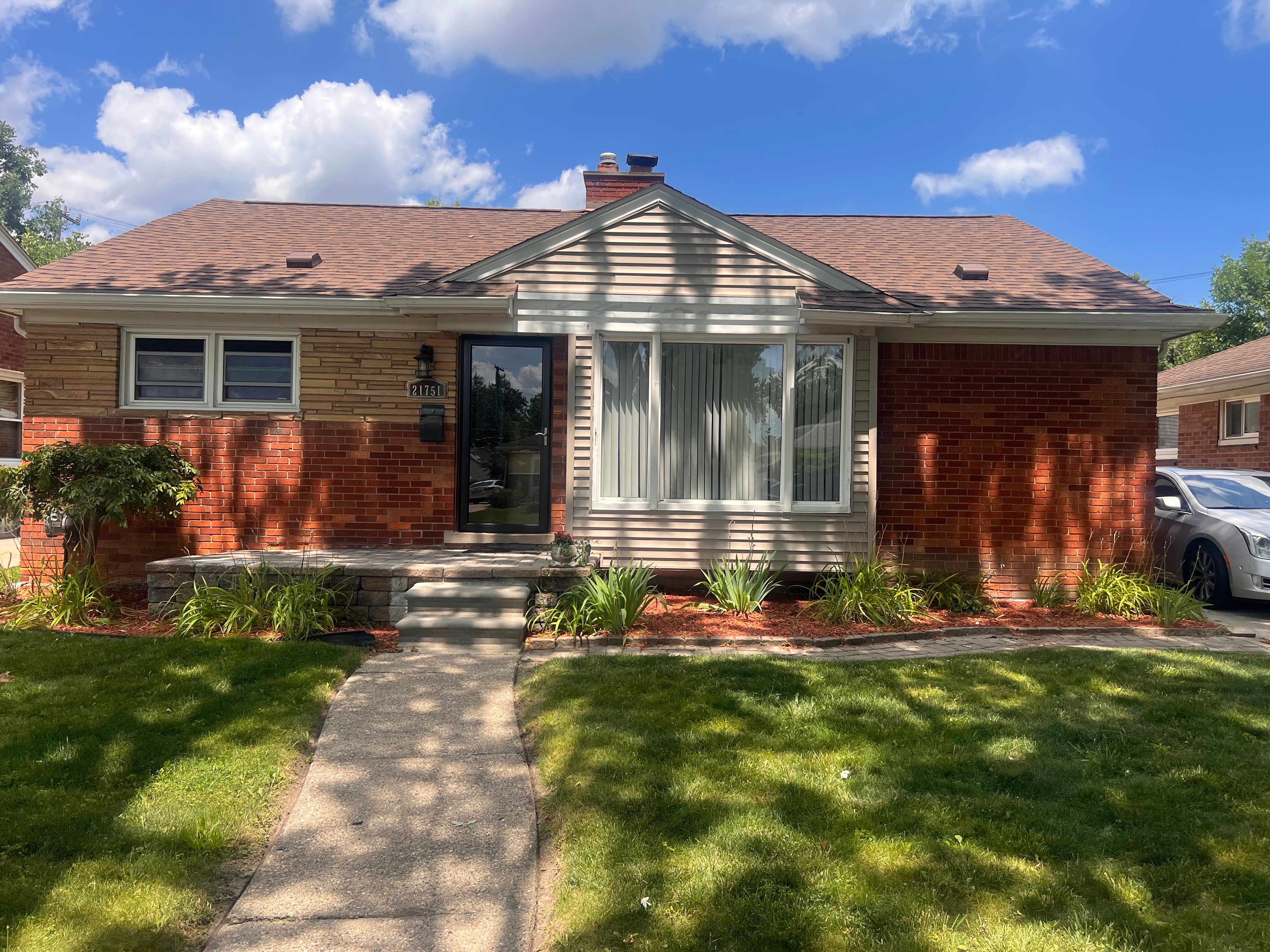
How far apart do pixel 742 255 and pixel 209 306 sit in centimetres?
524

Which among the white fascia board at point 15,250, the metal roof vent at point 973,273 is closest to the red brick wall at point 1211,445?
the metal roof vent at point 973,273

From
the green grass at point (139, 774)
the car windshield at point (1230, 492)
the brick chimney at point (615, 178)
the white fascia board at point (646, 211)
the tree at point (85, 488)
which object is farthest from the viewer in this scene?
the brick chimney at point (615, 178)

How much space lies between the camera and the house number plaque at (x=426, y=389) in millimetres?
8203

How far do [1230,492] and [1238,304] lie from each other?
1430 inches

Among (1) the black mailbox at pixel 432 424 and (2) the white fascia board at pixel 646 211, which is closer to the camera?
(2) the white fascia board at pixel 646 211

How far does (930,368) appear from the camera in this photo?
8281mm

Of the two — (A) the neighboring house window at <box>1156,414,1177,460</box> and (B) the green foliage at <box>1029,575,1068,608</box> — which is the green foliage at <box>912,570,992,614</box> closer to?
(B) the green foliage at <box>1029,575,1068,608</box>

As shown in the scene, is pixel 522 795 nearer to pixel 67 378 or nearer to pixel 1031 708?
pixel 1031 708

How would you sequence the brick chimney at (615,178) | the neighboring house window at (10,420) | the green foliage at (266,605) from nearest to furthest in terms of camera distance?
the green foliage at (266,605)
the brick chimney at (615,178)
the neighboring house window at (10,420)

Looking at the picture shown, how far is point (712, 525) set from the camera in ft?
25.6

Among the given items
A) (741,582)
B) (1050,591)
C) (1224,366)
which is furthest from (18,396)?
(1224,366)

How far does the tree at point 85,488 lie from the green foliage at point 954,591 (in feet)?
23.4

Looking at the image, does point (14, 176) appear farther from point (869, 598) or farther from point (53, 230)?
point (869, 598)

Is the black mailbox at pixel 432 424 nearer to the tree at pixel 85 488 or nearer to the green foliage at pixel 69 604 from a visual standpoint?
the tree at pixel 85 488
